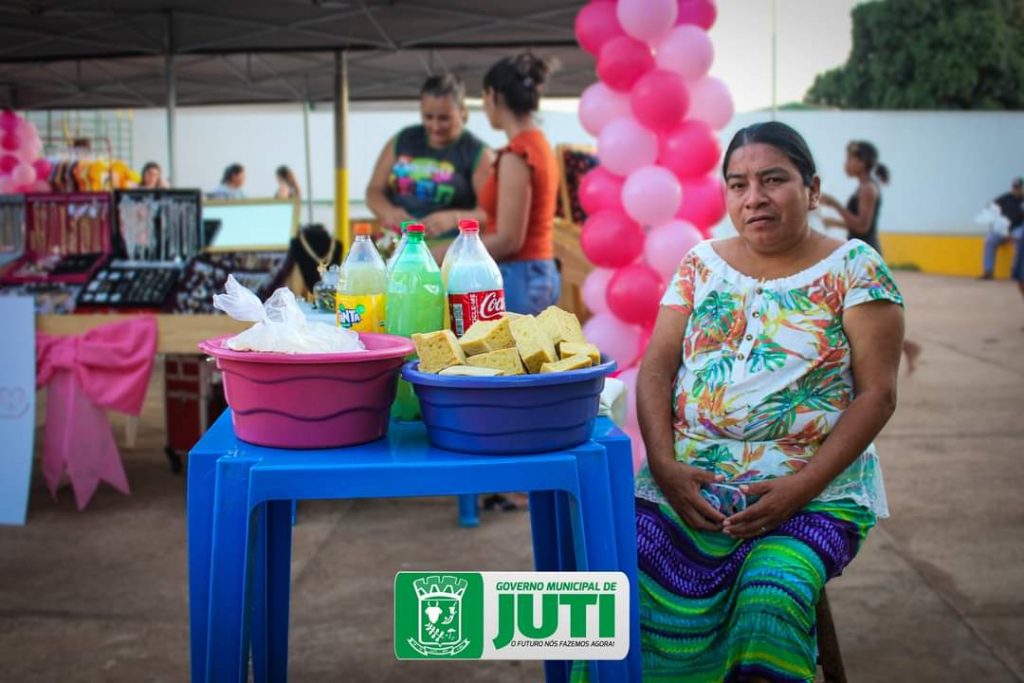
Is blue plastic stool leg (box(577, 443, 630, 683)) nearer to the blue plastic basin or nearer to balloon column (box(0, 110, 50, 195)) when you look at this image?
the blue plastic basin

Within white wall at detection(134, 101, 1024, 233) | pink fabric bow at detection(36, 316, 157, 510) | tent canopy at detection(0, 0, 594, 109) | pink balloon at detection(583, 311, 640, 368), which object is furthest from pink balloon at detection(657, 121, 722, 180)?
white wall at detection(134, 101, 1024, 233)

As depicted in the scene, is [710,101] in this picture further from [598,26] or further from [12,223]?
[12,223]

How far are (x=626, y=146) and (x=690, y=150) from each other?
0.30 m

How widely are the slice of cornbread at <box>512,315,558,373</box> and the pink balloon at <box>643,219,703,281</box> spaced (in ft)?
9.41

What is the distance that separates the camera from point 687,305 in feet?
7.24

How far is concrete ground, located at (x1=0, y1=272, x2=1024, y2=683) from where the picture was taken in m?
2.77

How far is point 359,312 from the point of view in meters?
1.87

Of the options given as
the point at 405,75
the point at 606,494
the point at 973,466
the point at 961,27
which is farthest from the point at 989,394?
the point at 961,27

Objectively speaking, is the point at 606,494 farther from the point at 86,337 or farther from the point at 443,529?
the point at 86,337

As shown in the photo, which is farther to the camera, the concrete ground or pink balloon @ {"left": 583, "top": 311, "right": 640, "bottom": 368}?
pink balloon @ {"left": 583, "top": 311, "right": 640, "bottom": 368}

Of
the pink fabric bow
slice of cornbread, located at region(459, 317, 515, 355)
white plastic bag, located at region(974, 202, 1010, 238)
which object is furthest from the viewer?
white plastic bag, located at region(974, 202, 1010, 238)

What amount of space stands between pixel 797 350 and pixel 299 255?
2892mm

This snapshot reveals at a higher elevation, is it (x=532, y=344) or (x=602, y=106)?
(x=602, y=106)

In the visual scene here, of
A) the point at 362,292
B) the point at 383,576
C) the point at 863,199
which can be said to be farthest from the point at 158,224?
the point at 863,199
